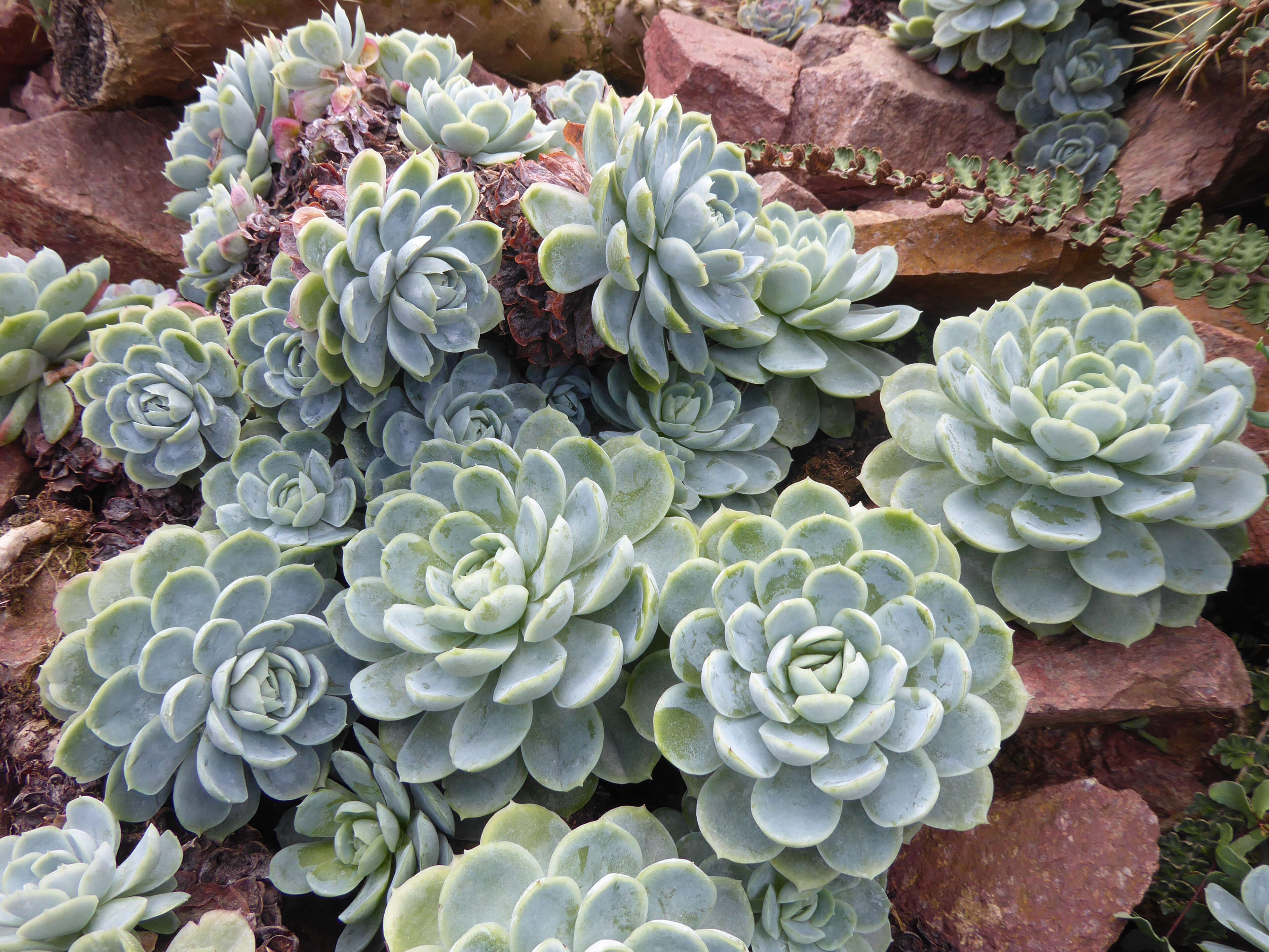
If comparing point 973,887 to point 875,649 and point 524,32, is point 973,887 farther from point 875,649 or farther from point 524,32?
point 524,32

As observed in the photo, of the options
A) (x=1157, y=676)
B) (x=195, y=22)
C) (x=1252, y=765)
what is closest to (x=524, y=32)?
(x=195, y=22)

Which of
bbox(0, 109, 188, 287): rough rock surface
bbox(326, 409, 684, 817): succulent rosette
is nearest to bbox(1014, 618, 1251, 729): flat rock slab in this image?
bbox(326, 409, 684, 817): succulent rosette

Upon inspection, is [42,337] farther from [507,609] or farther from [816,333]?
[816,333]

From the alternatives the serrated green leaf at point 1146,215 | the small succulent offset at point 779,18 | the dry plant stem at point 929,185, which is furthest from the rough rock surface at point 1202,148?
the small succulent offset at point 779,18

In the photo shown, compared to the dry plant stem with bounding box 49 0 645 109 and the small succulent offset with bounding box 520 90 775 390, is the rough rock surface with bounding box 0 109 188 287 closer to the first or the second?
the dry plant stem with bounding box 49 0 645 109

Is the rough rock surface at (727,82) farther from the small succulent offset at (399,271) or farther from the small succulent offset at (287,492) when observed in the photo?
the small succulent offset at (287,492)

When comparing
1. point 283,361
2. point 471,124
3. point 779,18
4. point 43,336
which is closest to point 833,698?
point 283,361
